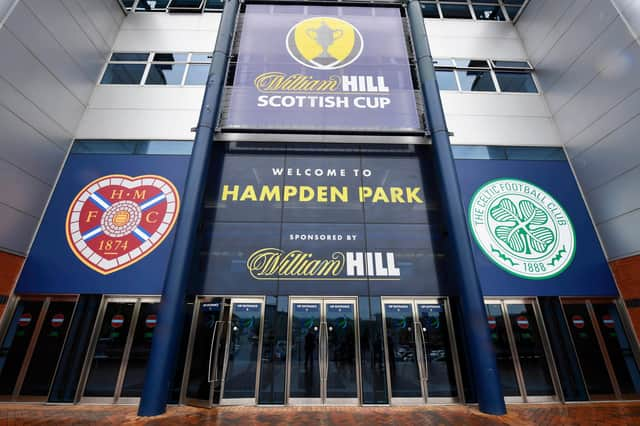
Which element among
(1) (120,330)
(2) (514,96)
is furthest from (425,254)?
(1) (120,330)

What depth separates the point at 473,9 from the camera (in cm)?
1159

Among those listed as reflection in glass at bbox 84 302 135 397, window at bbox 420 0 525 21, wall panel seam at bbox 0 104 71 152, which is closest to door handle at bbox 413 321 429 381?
reflection in glass at bbox 84 302 135 397

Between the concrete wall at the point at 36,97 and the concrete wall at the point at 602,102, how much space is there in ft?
49.8

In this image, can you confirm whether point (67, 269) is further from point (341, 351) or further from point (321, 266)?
point (341, 351)

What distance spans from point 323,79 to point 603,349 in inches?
410

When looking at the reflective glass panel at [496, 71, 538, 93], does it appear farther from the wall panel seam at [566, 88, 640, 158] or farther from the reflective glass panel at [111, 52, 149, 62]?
the reflective glass panel at [111, 52, 149, 62]

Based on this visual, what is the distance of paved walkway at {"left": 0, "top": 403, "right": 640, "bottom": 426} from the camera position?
5.05 m

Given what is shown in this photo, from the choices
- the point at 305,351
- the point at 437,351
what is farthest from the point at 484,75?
the point at 305,351

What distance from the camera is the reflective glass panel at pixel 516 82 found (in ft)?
32.3

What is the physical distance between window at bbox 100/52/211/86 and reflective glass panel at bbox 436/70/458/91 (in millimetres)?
8262

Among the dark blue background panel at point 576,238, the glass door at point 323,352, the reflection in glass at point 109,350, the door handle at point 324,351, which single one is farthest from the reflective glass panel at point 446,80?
the reflection in glass at point 109,350

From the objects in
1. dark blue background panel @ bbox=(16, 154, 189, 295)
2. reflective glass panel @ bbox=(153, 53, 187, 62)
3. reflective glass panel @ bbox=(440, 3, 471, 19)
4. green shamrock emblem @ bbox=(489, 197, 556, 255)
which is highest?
reflective glass panel @ bbox=(440, 3, 471, 19)

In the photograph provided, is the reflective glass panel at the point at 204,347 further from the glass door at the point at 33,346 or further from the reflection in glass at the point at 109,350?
the glass door at the point at 33,346

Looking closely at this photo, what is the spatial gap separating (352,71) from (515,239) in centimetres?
704
